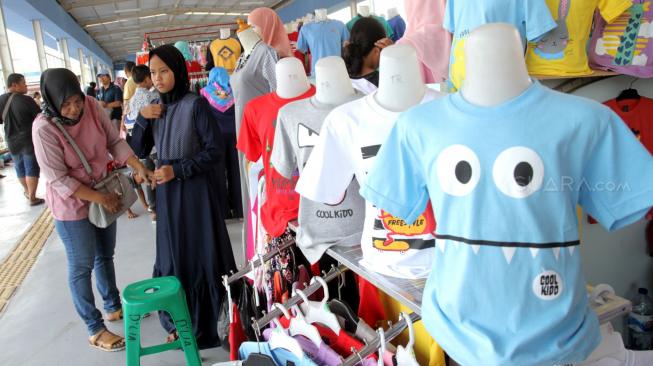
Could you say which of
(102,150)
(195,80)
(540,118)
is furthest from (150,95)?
(540,118)

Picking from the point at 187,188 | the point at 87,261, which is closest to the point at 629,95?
the point at 187,188

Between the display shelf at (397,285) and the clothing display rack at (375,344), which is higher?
the display shelf at (397,285)

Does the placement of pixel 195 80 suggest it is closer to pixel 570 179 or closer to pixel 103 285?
pixel 103 285

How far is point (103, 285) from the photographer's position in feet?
10.4

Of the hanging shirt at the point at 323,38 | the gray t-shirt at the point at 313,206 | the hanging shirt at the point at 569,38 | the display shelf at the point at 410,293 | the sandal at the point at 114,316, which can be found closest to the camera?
the display shelf at the point at 410,293

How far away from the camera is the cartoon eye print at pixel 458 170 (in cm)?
100

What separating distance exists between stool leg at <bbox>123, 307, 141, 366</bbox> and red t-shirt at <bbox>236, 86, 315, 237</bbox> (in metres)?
0.80

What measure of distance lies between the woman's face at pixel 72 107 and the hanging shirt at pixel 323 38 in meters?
2.66

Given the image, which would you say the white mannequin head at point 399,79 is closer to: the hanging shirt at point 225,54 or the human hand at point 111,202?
the human hand at point 111,202

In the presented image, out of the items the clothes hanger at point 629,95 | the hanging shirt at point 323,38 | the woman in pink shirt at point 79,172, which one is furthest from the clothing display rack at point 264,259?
the hanging shirt at point 323,38

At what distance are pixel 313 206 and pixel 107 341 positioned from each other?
2.01 m

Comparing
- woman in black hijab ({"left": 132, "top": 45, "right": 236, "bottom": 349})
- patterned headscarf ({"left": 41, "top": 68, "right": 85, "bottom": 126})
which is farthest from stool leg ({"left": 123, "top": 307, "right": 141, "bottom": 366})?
patterned headscarf ({"left": 41, "top": 68, "right": 85, "bottom": 126})

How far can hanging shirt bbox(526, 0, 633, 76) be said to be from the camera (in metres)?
1.74

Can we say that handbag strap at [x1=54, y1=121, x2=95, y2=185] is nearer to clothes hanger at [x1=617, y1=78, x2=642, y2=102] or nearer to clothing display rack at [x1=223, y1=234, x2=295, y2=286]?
clothing display rack at [x1=223, y1=234, x2=295, y2=286]
